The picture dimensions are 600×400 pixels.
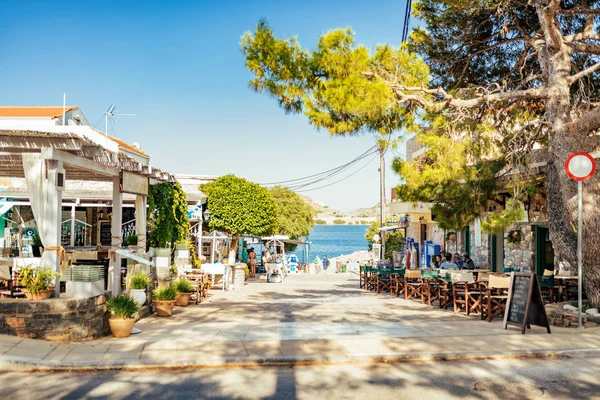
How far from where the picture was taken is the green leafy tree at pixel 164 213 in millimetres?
14398

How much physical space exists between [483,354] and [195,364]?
3.91 meters

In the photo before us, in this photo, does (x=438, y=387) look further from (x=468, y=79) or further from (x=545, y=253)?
(x=545, y=253)

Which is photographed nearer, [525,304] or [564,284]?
[525,304]

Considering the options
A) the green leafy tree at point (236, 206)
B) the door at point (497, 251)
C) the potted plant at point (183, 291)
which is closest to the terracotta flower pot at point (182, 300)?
the potted plant at point (183, 291)

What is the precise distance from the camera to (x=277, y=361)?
750 cm

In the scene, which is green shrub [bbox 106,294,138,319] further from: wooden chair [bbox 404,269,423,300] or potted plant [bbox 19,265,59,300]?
wooden chair [bbox 404,269,423,300]

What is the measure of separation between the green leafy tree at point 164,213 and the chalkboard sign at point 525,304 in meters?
8.63

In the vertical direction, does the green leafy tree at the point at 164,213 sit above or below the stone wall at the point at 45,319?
above

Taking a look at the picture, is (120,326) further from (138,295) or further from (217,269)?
(217,269)

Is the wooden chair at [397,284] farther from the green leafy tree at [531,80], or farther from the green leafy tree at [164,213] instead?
the green leafy tree at [164,213]

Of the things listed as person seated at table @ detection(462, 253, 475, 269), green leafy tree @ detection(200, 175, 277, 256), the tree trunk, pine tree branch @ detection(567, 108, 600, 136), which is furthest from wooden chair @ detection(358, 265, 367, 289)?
pine tree branch @ detection(567, 108, 600, 136)

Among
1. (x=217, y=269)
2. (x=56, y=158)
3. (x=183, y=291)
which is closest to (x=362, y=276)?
(x=217, y=269)

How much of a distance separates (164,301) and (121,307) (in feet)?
8.44

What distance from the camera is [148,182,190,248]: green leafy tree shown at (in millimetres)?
14398
